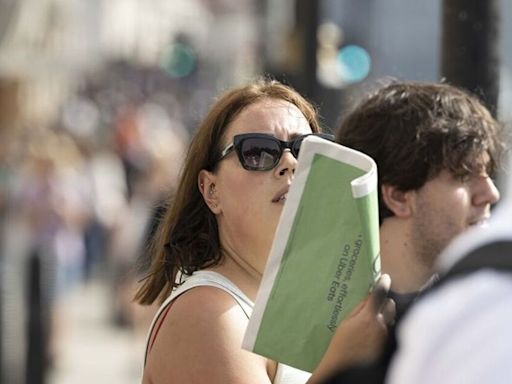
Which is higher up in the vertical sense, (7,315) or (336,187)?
(336,187)

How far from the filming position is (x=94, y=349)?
41.9 feet

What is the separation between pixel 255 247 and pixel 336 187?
2.12 ft

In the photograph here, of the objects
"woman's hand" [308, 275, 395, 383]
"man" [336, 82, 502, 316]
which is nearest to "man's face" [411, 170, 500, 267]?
"man" [336, 82, 502, 316]

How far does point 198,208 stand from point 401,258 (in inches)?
20.7

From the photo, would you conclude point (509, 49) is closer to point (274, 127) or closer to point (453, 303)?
point (274, 127)

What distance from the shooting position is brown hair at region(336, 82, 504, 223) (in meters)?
2.90

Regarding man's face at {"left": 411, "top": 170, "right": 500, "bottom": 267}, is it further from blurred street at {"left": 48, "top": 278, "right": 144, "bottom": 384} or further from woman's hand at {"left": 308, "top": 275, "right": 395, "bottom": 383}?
blurred street at {"left": 48, "top": 278, "right": 144, "bottom": 384}

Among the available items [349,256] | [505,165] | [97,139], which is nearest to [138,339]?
[505,165]

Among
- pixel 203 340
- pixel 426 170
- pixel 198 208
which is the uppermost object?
pixel 426 170

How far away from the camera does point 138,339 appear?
11.9 metres

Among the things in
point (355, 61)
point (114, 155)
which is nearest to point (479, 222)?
point (355, 61)

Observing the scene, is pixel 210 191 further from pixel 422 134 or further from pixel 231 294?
pixel 422 134

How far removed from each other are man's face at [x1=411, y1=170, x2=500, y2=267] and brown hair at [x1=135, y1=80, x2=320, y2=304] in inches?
13.9

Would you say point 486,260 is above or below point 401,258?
above
